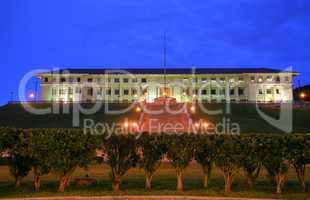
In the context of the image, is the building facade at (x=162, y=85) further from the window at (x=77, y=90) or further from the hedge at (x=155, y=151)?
the hedge at (x=155, y=151)

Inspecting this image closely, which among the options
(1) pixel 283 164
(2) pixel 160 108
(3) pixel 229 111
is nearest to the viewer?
(1) pixel 283 164

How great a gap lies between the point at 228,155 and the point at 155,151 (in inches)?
92.3

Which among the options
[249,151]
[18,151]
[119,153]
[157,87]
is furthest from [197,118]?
[157,87]

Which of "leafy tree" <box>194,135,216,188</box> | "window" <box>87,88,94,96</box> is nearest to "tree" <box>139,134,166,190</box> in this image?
"leafy tree" <box>194,135,216,188</box>

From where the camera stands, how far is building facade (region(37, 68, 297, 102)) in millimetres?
88938

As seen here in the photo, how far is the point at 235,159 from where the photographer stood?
35.6 feet

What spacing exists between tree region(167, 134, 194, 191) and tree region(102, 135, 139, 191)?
1169mm

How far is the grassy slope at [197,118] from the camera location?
44.4 m

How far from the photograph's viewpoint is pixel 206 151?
11312 millimetres

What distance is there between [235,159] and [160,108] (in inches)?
1613

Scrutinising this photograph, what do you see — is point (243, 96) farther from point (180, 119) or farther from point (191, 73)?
point (180, 119)

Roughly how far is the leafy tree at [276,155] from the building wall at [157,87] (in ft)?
255

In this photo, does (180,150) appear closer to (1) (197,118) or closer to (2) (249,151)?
(2) (249,151)


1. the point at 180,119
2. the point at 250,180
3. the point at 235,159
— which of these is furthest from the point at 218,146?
the point at 180,119
